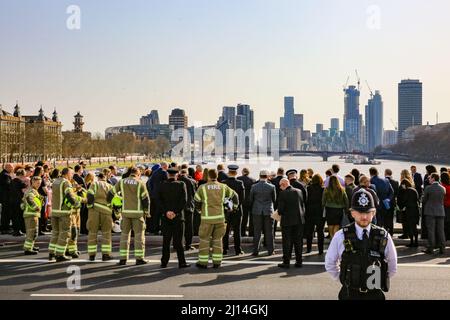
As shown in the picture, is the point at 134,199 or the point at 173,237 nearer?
the point at 173,237

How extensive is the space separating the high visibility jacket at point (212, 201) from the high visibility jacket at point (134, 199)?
49.3 inches

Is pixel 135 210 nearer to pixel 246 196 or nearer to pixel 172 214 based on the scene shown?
pixel 172 214

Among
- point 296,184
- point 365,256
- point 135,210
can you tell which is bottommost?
point 135,210

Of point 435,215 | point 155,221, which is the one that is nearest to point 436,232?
point 435,215

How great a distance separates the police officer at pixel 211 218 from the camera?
12234 millimetres

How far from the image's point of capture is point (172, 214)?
12.2 meters

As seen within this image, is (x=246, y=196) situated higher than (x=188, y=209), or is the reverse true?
(x=246, y=196)

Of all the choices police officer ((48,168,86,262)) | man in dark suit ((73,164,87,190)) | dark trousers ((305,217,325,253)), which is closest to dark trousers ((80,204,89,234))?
man in dark suit ((73,164,87,190))

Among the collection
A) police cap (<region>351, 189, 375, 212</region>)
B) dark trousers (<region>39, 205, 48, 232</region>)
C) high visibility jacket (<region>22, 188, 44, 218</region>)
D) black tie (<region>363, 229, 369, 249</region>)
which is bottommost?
dark trousers (<region>39, 205, 48, 232</region>)

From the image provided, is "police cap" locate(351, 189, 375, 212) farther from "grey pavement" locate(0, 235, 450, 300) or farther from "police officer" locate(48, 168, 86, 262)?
"police officer" locate(48, 168, 86, 262)

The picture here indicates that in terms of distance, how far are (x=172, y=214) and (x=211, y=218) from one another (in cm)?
87

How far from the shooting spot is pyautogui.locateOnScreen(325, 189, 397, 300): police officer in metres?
5.66

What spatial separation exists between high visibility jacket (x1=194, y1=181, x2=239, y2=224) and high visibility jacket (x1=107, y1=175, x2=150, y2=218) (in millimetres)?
1253
